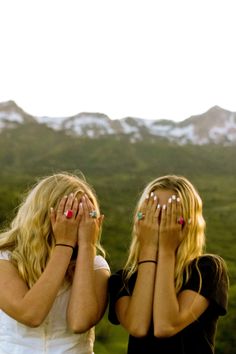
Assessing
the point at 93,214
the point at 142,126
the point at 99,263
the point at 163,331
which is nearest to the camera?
the point at 163,331

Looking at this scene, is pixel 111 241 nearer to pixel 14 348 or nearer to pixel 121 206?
pixel 121 206

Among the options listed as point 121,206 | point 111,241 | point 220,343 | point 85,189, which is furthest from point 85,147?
point 85,189

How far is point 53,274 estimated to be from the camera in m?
2.65

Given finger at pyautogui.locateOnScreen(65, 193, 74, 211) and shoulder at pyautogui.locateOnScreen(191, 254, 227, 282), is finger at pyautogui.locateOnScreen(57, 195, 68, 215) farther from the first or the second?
shoulder at pyautogui.locateOnScreen(191, 254, 227, 282)

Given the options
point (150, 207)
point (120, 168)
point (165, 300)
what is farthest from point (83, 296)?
point (120, 168)

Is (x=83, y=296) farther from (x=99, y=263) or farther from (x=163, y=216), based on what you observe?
(x=163, y=216)

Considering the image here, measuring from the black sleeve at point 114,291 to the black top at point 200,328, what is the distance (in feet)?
0.06

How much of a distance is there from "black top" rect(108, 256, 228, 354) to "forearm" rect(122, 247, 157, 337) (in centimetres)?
6

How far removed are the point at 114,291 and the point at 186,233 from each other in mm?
403

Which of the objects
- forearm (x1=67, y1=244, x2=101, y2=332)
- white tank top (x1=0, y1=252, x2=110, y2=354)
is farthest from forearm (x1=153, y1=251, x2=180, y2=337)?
white tank top (x1=0, y1=252, x2=110, y2=354)

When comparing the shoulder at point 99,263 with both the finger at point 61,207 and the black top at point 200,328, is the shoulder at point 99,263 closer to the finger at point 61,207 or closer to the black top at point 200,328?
the black top at point 200,328

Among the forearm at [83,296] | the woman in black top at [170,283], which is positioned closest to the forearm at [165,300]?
the woman in black top at [170,283]

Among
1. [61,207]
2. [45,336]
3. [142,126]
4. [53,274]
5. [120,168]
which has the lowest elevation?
[120,168]

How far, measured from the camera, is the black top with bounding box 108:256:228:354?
2629 mm
